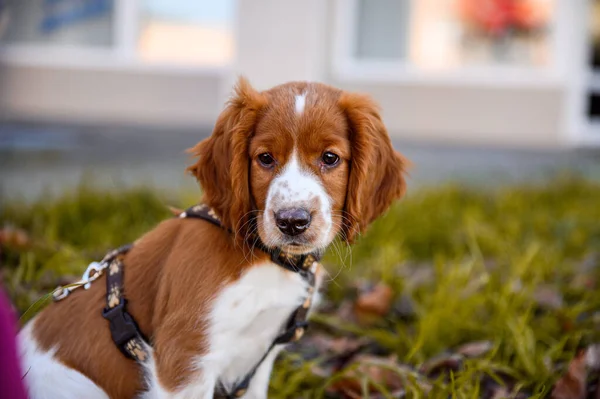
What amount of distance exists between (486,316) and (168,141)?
6.24 metres

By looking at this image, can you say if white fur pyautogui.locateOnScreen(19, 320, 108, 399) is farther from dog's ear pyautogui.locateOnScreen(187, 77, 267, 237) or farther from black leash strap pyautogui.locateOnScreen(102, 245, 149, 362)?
dog's ear pyautogui.locateOnScreen(187, 77, 267, 237)

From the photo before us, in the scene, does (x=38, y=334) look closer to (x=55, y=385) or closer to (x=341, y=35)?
(x=55, y=385)

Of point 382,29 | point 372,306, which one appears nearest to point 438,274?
point 372,306

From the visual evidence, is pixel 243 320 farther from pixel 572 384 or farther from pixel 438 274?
pixel 438 274

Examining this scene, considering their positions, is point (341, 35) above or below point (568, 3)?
below

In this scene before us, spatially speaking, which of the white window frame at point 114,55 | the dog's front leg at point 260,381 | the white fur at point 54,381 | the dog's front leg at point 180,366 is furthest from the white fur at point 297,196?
the white window frame at point 114,55

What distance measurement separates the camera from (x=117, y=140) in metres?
9.32

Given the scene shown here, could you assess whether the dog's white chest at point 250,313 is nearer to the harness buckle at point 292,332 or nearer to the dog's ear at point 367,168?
the harness buckle at point 292,332

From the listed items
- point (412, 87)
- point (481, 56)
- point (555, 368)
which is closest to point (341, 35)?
point (412, 87)

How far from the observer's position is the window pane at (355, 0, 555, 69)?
973 centimetres

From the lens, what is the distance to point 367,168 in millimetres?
2355

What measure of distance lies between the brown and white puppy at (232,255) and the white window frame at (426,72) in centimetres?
706

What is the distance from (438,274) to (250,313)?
94.4 inches

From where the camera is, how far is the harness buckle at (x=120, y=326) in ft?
7.45
